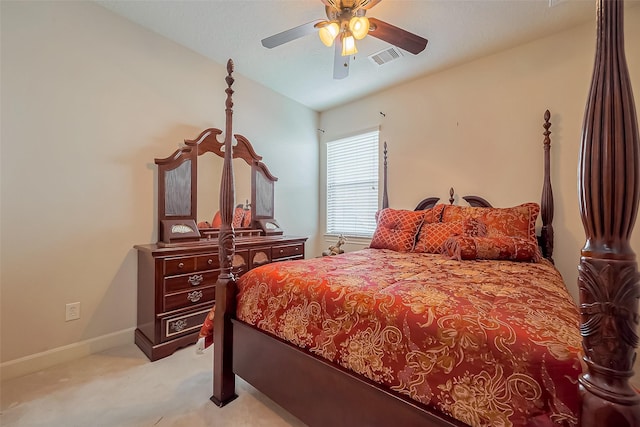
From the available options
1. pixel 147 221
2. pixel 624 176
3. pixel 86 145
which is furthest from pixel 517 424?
pixel 86 145

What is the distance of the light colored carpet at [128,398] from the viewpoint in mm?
1456

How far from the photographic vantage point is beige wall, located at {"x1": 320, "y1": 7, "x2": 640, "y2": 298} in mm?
2395

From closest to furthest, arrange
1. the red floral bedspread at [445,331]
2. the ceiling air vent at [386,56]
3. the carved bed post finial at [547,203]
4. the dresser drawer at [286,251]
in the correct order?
the red floral bedspread at [445,331] < the carved bed post finial at [547,203] < the ceiling air vent at [386,56] < the dresser drawer at [286,251]

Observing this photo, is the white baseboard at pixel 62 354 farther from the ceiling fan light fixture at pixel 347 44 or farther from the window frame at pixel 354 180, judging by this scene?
the ceiling fan light fixture at pixel 347 44

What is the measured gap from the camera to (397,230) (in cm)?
262

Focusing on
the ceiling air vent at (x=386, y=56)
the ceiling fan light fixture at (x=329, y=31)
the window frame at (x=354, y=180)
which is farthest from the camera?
the window frame at (x=354, y=180)

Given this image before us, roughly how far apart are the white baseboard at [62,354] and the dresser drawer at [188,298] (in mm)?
559

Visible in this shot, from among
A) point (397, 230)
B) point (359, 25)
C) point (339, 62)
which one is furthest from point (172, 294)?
point (359, 25)

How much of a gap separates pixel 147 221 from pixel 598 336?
2.90 metres

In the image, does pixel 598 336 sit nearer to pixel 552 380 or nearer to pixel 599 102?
Result: pixel 552 380

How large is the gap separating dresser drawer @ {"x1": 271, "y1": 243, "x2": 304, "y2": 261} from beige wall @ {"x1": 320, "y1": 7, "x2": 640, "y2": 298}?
1341 mm

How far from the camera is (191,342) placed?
231cm

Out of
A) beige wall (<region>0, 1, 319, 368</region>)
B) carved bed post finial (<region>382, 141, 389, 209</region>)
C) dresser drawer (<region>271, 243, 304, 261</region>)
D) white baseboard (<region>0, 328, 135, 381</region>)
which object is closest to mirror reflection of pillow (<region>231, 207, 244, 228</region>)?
dresser drawer (<region>271, 243, 304, 261</region>)

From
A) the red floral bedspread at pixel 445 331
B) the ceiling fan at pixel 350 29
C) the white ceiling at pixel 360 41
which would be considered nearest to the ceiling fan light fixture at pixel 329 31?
the ceiling fan at pixel 350 29
